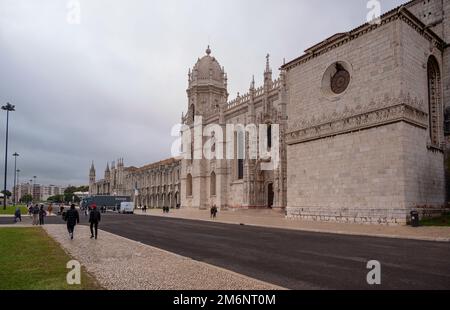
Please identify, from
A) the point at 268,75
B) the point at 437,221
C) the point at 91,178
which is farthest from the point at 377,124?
the point at 91,178

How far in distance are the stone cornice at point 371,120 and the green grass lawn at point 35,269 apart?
20.7m

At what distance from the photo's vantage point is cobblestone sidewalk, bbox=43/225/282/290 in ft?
23.1

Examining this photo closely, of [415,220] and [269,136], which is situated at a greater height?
[269,136]

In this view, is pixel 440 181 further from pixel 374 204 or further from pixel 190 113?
pixel 190 113

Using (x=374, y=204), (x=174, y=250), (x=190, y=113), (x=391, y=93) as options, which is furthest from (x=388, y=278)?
(x=190, y=113)

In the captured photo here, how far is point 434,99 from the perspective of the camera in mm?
26484

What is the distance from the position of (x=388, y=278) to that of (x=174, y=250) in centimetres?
737

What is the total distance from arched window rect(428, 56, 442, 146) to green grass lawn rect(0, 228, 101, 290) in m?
25.6

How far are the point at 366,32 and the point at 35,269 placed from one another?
25.5m

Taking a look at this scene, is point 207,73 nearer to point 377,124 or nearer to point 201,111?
point 201,111

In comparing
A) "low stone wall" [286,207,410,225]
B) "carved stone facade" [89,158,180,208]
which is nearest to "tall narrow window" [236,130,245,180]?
"low stone wall" [286,207,410,225]

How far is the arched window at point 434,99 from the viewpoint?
26078mm

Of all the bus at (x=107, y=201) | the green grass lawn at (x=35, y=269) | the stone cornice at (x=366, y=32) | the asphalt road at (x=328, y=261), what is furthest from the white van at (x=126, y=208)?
the green grass lawn at (x=35, y=269)
